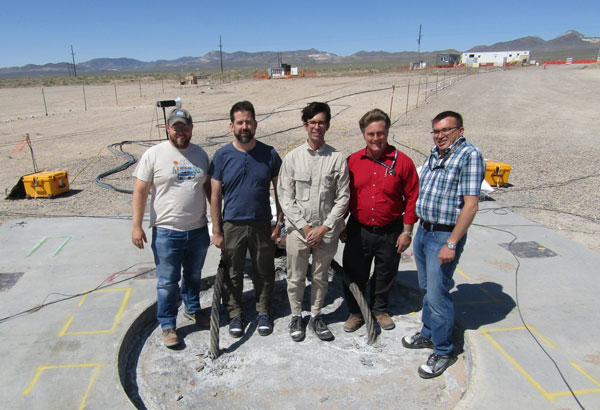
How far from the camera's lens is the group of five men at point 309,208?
302 centimetres

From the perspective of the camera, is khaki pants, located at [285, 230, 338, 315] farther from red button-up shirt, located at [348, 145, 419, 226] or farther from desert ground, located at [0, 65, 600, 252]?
desert ground, located at [0, 65, 600, 252]

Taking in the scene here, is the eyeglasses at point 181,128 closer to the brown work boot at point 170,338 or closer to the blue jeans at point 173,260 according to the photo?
the blue jeans at point 173,260

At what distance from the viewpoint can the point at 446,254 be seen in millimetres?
2797

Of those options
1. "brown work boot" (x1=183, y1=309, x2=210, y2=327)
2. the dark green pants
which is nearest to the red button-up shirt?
the dark green pants

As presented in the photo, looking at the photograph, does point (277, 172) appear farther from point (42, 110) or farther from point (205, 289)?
point (42, 110)

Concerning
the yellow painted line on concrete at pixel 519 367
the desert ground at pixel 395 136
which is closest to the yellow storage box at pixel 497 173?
the desert ground at pixel 395 136

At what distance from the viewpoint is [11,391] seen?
2828 millimetres

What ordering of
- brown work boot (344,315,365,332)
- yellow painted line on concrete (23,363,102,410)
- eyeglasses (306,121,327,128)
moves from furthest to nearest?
1. brown work boot (344,315,365,332)
2. eyeglasses (306,121,327,128)
3. yellow painted line on concrete (23,363,102,410)

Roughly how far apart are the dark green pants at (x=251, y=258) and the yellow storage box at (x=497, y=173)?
5712 mm

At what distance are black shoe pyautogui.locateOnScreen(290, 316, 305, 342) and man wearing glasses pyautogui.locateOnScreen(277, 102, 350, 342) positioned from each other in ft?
1.97

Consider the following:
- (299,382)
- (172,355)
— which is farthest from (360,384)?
(172,355)

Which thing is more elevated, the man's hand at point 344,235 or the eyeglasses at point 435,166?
the eyeglasses at point 435,166

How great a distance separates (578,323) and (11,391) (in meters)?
4.45

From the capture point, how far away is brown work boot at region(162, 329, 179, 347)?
344 cm
